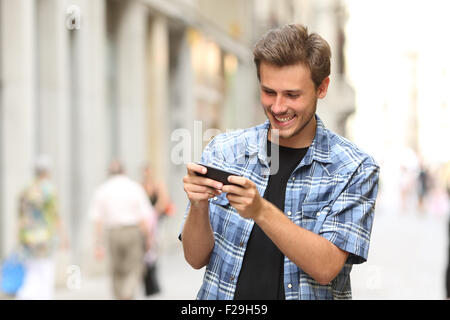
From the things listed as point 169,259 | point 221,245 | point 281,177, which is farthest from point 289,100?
point 169,259

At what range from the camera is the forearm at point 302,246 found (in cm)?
222

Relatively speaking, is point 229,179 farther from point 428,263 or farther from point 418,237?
point 418,237

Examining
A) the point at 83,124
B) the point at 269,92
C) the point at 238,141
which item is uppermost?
the point at 83,124

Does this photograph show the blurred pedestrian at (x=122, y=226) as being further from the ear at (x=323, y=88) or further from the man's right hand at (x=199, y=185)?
the man's right hand at (x=199, y=185)

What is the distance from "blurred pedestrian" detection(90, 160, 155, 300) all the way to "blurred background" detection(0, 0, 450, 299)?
57 cm

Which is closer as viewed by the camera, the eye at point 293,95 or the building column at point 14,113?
the eye at point 293,95

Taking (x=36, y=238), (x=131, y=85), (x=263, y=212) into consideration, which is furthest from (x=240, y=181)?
(x=131, y=85)

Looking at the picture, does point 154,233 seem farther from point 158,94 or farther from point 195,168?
point 195,168

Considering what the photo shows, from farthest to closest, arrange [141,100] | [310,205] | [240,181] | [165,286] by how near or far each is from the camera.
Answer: [141,100] → [165,286] → [310,205] → [240,181]

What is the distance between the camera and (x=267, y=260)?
2.48 metres

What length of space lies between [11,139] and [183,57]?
836 centimetres

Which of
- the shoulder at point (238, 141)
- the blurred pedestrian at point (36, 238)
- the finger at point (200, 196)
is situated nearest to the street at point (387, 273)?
the blurred pedestrian at point (36, 238)

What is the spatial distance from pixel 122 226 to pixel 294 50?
7.33 metres
